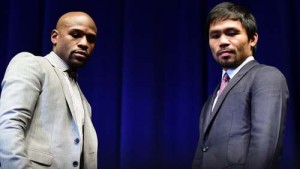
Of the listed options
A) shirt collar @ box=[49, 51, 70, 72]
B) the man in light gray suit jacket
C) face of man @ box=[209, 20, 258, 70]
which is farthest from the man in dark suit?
shirt collar @ box=[49, 51, 70, 72]

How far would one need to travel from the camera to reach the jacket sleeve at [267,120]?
4.08 feet

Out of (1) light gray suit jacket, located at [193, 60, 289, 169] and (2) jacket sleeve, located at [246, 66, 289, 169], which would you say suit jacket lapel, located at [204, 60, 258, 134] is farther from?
(2) jacket sleeve, located at [246, 66, 289, 169]

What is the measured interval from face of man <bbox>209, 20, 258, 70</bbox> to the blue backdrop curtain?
67 centimetres

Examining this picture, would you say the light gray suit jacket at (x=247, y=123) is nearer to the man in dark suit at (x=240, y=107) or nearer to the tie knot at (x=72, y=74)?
the man in dark suit at (x=240, y=107)

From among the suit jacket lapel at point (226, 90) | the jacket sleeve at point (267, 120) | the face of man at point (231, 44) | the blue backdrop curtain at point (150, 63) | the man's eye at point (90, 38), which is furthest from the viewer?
the blue backdrop curtain at point (150, 63)

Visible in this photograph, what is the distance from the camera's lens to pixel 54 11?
2334 mm

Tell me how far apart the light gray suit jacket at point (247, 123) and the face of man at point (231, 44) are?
0.23 feet

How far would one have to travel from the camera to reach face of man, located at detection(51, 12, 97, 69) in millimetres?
1634

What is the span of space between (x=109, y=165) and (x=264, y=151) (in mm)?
1145

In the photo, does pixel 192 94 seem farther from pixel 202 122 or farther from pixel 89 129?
pixel 89 129

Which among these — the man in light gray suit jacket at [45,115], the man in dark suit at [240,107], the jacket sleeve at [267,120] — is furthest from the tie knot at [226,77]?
the man in light gray suit jacket at [45,115]

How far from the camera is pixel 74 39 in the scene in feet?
5.40

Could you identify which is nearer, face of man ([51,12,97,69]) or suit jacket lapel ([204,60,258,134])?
suit jacket lapel ([204,60,258,134])

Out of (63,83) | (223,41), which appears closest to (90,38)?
(63,83)
